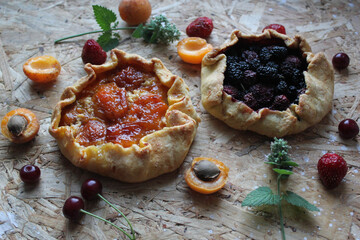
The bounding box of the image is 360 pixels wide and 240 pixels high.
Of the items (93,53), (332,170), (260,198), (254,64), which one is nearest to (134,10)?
(93,53)

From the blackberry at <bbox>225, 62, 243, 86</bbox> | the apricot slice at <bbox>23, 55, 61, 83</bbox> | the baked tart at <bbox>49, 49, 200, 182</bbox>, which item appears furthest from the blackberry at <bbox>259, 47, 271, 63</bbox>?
the apricot slice at <bbox>23, 55, 61, 83</bbox>

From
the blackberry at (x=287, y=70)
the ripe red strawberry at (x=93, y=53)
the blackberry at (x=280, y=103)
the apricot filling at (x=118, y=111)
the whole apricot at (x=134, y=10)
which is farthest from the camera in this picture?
the whole apricot at (x=134, y=10)

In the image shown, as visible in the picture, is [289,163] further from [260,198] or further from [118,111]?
[118,111]

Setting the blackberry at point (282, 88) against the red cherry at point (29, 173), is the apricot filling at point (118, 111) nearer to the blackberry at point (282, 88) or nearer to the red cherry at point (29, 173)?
the red cherry at point (29, 173)

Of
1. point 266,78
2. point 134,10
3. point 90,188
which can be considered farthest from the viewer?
point 134,10

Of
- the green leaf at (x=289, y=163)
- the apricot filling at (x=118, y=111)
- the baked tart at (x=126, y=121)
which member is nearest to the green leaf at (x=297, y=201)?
the green leaf at (x=289, y=163)

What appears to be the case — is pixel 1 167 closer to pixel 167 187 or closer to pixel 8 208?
pixel 8 208
